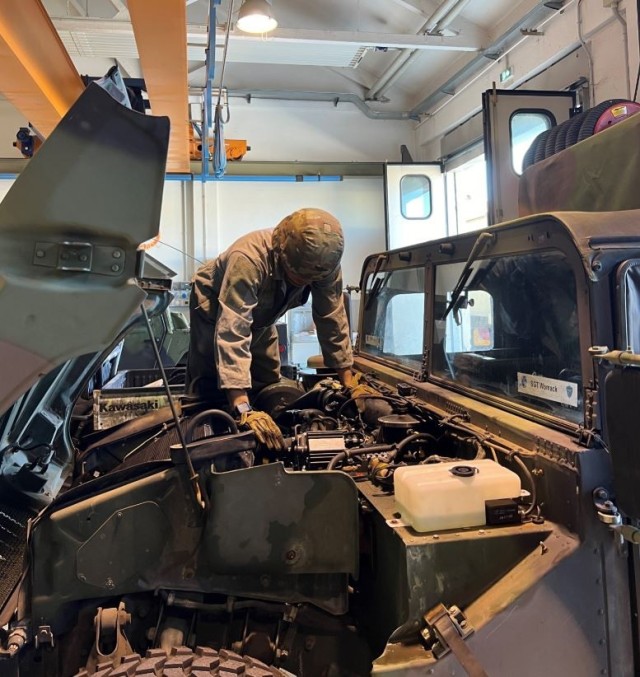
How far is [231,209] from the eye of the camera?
31.5 ft

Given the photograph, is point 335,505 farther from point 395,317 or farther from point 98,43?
point 98,43

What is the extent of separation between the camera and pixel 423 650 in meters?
1.65

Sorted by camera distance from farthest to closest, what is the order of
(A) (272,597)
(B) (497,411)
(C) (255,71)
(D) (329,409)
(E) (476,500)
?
(C) (255,71) < (D) (329,409) < (B) (497,411) < (A) (272,597) < (E) (476,500)

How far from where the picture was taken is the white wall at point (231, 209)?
31.3 ft

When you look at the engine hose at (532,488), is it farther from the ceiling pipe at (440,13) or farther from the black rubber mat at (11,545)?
the ceiling pipe at (440,13)

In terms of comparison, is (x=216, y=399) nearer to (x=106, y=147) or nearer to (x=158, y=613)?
(x=158, y=613)

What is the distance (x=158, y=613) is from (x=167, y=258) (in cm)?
818

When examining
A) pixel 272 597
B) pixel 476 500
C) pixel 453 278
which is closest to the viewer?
pixel 476 500

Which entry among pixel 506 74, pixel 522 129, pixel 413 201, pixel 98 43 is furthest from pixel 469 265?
pixel 413 201

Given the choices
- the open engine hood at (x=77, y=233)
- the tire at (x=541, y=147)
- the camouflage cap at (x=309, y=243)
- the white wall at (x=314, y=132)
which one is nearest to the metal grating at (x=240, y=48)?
the white wall at (x=314, y=132)

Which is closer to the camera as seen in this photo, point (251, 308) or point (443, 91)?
point (251, 308)

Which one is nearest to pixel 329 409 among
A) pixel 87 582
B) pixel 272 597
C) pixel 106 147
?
pixel 272 597

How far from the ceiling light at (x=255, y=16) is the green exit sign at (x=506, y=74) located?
2.87 meters

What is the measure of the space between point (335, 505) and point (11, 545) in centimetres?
135
